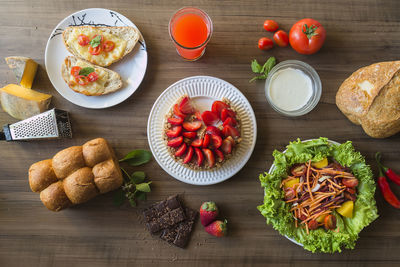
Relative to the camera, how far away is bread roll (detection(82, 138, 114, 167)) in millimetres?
2193

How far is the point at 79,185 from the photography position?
213 centimetres

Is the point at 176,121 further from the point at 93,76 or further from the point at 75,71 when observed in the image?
the point at 75,71

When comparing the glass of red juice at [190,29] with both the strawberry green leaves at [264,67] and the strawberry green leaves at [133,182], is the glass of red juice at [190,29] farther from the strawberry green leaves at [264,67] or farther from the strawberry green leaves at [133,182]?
the strawberry green leaves at [133,182]

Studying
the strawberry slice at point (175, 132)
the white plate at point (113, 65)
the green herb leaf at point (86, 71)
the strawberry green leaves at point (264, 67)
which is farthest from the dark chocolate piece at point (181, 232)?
the green herb leaf at point (86, 71)

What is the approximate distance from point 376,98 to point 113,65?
2043mm

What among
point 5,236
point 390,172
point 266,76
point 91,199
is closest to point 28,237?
point 5,236

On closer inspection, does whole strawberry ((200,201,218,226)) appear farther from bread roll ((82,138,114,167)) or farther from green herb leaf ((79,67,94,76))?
green herb leaf ((79,67,94,76))

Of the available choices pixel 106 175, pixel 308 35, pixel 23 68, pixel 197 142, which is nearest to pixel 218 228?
pixel 197 142

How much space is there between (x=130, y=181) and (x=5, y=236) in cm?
115

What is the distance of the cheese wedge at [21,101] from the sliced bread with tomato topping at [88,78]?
285 mm

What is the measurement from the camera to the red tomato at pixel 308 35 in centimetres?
227

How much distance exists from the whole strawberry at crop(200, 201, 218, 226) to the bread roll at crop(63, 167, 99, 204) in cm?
86

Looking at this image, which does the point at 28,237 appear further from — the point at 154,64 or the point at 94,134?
the point at 154,64

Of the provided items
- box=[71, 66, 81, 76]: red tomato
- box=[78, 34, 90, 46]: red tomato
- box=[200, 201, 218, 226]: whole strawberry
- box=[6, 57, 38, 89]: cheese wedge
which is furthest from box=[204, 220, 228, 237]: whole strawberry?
box=[6, 57, 38, 89]: cheese wedge
